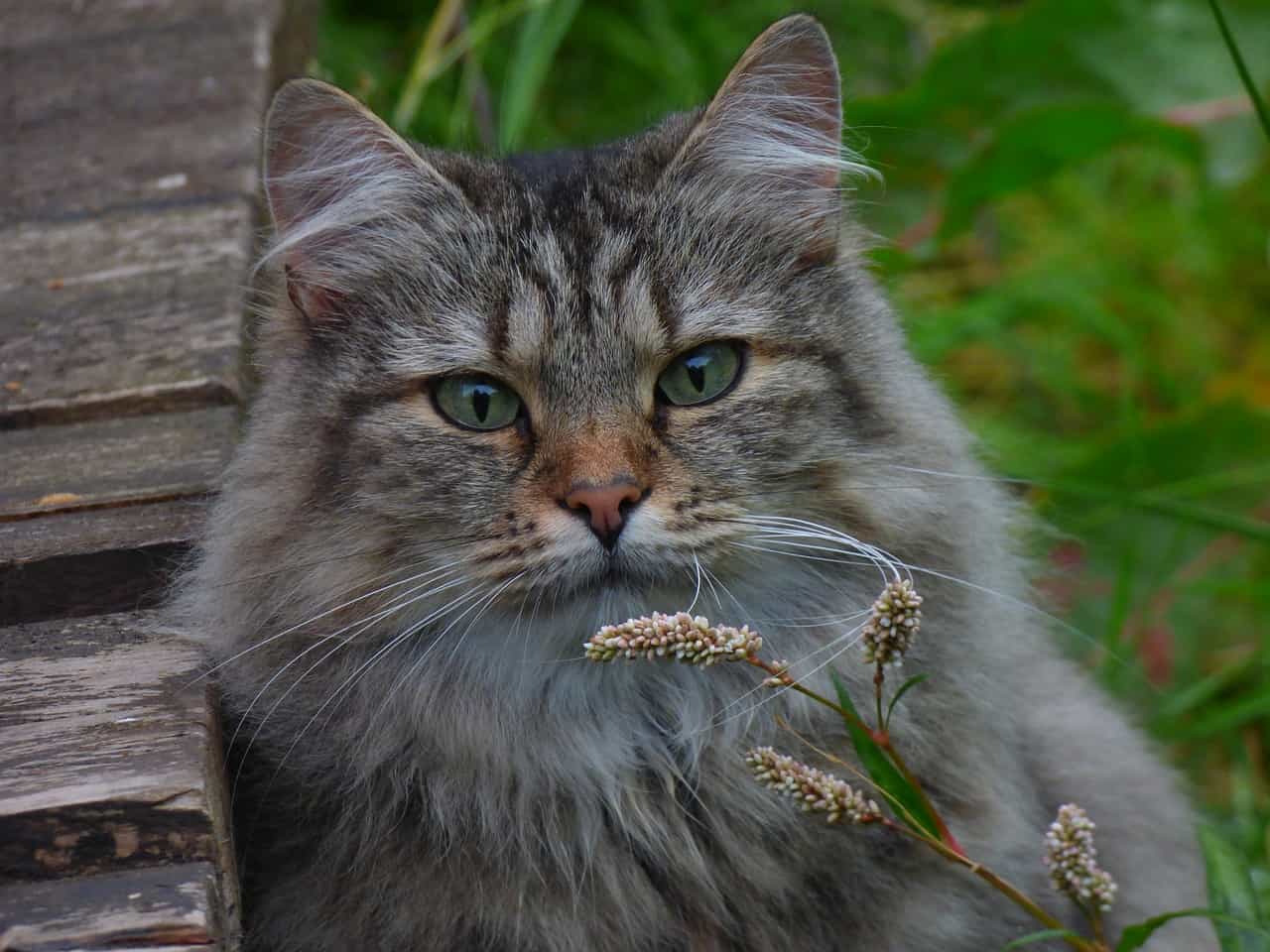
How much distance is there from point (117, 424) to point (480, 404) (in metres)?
0.72

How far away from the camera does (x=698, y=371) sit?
191cm

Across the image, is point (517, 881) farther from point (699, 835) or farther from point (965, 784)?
point (965, 784)

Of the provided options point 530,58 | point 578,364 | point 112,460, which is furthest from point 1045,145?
point 112,460

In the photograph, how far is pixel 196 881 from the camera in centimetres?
160

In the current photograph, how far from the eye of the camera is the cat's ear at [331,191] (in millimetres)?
1993

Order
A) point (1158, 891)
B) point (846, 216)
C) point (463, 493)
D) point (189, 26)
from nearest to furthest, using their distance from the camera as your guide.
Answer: point (463, 493) → point (846, 216) → point (1158, 891) → point (189, 26)

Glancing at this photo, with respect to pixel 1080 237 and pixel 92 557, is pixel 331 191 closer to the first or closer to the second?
pixel 92 557

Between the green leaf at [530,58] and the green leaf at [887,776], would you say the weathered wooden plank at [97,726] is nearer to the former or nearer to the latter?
the green leaf at [887,776]

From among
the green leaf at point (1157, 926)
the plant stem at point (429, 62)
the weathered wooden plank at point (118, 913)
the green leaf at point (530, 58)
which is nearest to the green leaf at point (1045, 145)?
the green leaf at point (530, 58)

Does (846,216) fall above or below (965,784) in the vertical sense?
above

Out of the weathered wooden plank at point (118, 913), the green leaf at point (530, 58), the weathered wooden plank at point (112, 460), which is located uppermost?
the green leaf at point (530, 58)

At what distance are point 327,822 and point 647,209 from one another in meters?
0.93

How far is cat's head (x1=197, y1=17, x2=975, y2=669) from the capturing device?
1.80 metres

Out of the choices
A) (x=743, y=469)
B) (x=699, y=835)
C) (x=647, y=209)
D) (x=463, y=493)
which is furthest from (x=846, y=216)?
(x=699, y=835)
